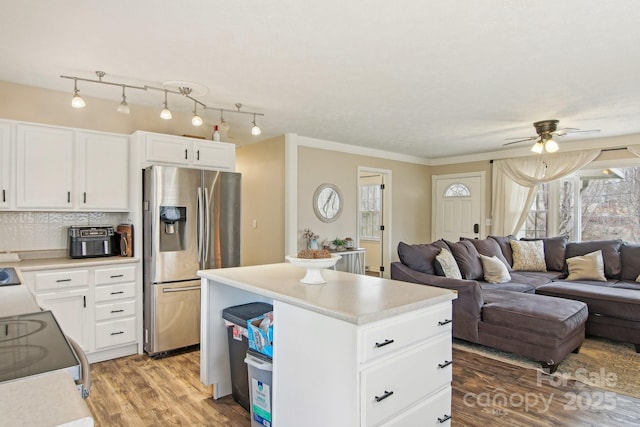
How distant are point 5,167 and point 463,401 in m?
4.01

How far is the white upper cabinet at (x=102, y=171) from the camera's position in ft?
11.2

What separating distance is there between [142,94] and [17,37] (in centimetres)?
115

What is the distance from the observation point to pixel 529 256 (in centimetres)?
527

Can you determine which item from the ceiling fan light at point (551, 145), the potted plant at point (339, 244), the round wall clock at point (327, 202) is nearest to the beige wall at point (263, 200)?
the round wall clock at point (327, 202)

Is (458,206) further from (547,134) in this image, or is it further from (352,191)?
(547,134)

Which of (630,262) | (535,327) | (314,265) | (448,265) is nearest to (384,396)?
(314,265)

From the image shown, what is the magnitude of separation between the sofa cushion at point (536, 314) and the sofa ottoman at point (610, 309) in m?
0.39

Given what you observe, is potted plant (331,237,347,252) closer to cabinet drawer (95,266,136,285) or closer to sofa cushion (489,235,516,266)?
sofa cushion (489,235,516,266)

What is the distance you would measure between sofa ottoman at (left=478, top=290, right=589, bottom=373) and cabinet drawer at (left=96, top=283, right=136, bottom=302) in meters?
3.29

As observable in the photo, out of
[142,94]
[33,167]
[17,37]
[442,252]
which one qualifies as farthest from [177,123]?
[442,252]

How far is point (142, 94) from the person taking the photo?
352 cm

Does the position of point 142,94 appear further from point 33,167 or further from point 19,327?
point 19,327

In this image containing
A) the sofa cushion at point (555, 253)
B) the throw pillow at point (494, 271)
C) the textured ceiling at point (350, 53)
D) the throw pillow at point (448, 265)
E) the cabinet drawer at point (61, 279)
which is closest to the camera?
the textured ceiling at point (350, 53)

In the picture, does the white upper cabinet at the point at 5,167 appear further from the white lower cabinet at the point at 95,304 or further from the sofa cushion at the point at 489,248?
the sofa cushion at the point at 489,248
